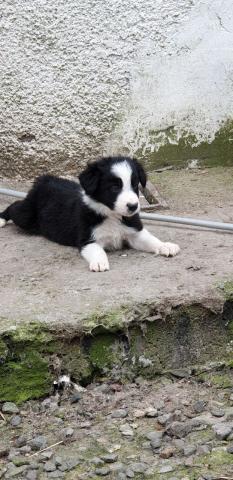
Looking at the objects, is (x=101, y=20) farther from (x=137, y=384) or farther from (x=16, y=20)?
(x=137, y=384)

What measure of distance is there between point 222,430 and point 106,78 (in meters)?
3.43

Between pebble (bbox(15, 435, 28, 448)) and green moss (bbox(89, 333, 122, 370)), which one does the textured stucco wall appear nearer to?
green moss (bbox(89, 333, 122, 370))

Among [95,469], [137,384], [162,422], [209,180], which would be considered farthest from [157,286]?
[209,180]

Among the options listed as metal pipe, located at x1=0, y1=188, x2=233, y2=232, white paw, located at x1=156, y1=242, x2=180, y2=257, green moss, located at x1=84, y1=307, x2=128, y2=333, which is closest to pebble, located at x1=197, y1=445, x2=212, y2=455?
green moss, located at x1=84, y1=307, x2=128, y2=333

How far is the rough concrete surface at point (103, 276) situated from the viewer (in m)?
4.23

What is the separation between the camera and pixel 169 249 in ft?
16.1

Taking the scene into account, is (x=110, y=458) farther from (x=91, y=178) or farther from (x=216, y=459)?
(x=91, y=178)

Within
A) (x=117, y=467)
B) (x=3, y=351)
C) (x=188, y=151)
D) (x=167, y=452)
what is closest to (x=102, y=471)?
(x=117, y=467)

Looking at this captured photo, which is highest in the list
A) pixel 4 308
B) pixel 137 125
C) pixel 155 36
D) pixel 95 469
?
pixel 155 36

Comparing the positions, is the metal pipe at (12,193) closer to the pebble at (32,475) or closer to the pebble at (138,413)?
the pebble at (138,413)

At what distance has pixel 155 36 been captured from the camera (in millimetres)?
6453

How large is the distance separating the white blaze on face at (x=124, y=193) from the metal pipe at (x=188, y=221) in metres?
0.56

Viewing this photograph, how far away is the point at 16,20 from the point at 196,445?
376cm

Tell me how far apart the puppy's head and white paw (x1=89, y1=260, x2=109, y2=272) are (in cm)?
33
